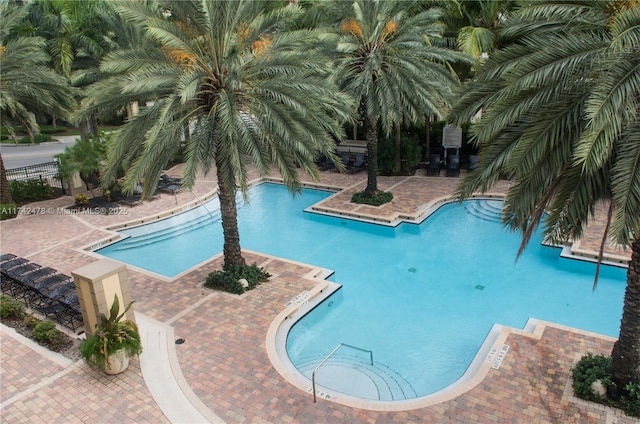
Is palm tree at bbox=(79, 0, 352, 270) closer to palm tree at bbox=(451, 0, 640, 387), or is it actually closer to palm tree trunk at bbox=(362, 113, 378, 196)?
palm tree at bbox=(451, 0, 640, 387)

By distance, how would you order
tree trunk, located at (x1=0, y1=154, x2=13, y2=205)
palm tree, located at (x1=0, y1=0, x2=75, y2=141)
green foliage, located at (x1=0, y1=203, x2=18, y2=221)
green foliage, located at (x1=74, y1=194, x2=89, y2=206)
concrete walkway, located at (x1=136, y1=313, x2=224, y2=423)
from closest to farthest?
concrete walkway, located at (x1=136, y1=313, x2=224, y2=423) → palm tree, located at (x1=0, y1=0, x2=75, y2=141) → green foliage, located at (x1=0, y1=203, x2=18, y2=221) → tree trunk, located at (x1=0, y1=154, x2=13, y2=205) → green foliage, located at (x1=74, y1=194, x2=89, y2=206)

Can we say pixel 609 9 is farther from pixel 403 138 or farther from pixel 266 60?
pixel 403 138

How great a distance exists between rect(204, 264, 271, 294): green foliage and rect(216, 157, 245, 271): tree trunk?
0.72 ft

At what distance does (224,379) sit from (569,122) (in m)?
7.53

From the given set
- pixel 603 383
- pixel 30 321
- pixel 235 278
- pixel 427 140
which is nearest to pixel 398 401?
pixel 603 383

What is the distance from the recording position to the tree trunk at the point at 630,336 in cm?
786

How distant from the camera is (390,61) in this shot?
17.9m

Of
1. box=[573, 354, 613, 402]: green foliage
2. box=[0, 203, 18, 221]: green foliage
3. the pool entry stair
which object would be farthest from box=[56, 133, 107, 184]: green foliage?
box=[573, 354, 613, 402]: green foliage

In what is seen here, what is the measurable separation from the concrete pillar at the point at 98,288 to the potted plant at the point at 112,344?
0.27 m

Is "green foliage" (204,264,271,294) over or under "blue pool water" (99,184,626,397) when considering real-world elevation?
over

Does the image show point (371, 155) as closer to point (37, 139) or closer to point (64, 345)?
point (64, 345)

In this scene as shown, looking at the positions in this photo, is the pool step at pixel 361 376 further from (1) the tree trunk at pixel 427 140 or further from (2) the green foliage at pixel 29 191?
(2) the green foliage at pixel 29 191

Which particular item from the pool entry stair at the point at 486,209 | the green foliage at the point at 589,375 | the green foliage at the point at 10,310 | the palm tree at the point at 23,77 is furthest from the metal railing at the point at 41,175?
the green foliage at the point at 589,375

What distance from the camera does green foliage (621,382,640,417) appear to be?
8055mm
